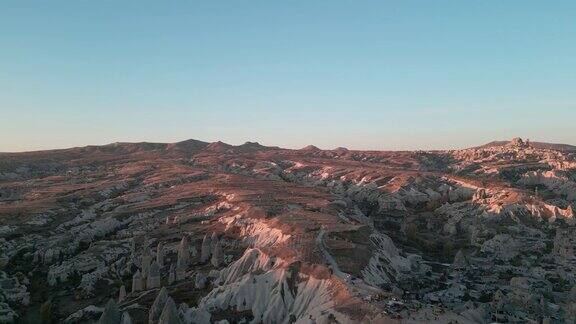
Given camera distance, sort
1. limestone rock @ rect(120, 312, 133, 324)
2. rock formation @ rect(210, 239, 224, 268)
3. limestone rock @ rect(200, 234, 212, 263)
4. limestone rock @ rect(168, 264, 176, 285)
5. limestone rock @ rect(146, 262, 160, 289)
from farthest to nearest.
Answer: limestone rock @ rect(200, 234, 212, 263) < rock formation @ rect(210, 239, 224, 268) < limestone rock @ rect(168, 264, 176, 285) < limestone rock @ rect(146, 262, 160, 289) < limestone rock @ rect(120, 312, 133, 324)

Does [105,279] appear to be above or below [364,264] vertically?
below

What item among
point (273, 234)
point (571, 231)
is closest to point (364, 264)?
point (273, 234)

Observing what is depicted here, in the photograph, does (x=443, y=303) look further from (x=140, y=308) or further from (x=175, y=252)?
(x=175, y=252)

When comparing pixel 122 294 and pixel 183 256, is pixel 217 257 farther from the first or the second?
pixel 122 294

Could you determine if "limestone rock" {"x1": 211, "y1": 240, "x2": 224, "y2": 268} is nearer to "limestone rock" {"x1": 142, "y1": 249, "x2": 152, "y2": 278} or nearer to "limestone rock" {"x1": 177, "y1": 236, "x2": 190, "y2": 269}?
"limestone rock" {"x1": 177, "y1": 236, "x2": 190, "y2": 269}

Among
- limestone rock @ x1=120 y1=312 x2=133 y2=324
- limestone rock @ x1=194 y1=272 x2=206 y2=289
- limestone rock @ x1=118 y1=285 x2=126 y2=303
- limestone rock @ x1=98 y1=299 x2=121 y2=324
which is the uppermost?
limestone rock @ x1=98 y1=299 x2=121 y2=324

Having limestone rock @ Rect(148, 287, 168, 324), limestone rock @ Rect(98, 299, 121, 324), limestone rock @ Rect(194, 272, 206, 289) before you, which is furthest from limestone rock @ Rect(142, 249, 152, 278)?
limestone rock @ Rect(98, 299, 121, 324)

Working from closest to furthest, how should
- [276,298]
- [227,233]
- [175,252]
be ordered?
1. [276,298]
2. [175,252]
3. [227,233]

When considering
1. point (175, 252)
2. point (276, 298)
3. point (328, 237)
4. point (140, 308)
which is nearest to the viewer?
point (276, 298)
